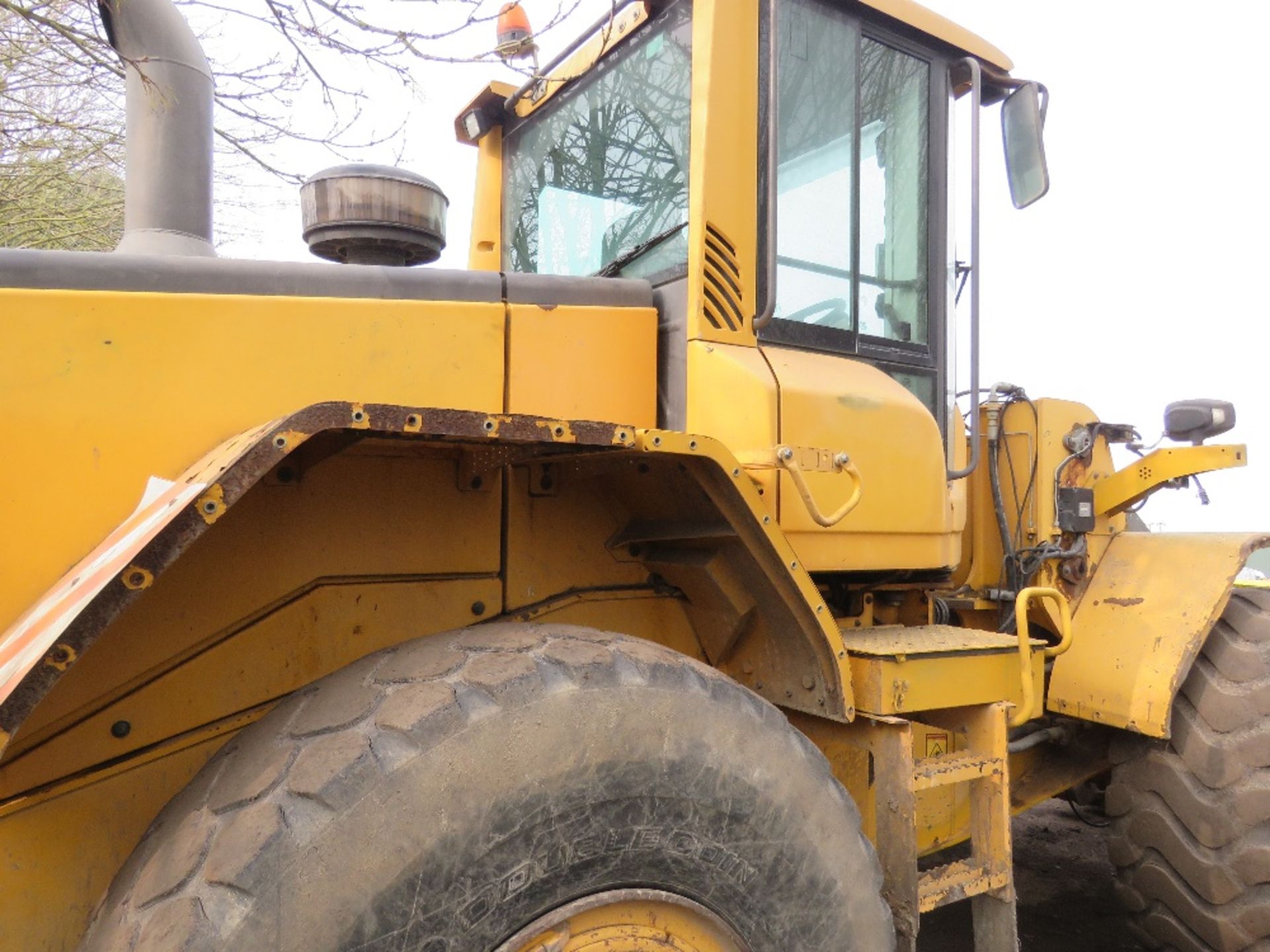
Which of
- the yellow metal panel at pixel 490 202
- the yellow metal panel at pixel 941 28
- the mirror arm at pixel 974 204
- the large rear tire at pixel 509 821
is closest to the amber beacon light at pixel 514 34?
the yellow metal panel at pixel 490 202

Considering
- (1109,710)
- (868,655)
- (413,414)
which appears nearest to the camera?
(413,414)

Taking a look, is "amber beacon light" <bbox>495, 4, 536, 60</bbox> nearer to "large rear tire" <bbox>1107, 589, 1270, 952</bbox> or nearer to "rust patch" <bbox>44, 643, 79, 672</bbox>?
"rust patch" <bbox>44, 643, 79, 672</bbox>

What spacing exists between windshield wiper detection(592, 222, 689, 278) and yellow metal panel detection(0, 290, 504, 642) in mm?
656

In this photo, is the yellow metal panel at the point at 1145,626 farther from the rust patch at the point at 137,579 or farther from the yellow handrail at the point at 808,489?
the rust patch at the point at 137,579

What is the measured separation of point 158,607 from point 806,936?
4.27ft

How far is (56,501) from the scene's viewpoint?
162cm

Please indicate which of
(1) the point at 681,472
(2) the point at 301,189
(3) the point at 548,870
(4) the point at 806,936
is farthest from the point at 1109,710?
(2) the point at 301,189

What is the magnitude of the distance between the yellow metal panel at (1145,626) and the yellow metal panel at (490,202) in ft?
8.08

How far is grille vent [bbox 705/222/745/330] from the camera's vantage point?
2.16m

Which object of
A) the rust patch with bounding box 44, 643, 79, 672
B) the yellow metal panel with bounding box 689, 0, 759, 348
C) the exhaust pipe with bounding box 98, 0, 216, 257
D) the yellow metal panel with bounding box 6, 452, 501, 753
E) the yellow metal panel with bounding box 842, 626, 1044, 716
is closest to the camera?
the rust patch with bounding box 44, 643, 79, 672

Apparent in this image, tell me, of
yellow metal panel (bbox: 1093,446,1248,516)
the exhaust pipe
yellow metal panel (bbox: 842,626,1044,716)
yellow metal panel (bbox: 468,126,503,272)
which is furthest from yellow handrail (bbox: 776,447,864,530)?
yellow metal panel (bbox: 1093,446,1248,516)

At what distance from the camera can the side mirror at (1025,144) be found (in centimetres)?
274

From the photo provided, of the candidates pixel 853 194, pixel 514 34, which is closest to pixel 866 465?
pixel 853 194

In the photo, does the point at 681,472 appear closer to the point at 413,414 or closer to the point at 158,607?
the point at 413,414
